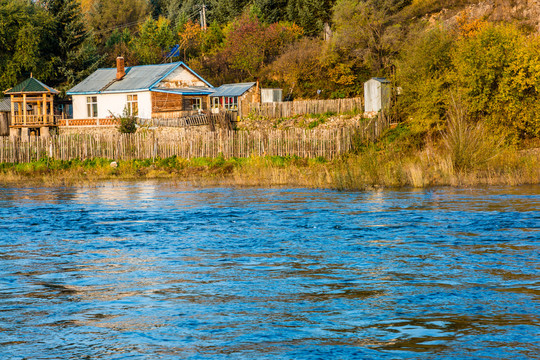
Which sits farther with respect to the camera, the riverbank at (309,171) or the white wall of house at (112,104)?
the white wall of house at (112,104)

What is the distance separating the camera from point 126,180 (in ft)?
108

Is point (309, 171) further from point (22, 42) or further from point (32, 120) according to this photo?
point (22, 42)

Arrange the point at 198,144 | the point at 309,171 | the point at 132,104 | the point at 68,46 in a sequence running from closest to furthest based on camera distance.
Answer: the point at 309,171, the point at 198,144, the point at 132,104, the point at 68,46

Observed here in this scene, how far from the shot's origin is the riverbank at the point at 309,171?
2417 centimetres

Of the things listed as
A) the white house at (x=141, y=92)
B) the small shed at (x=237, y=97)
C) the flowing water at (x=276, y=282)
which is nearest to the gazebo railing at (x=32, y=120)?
the white house at (x=141, y=92)

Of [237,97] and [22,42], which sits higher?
[22,42]

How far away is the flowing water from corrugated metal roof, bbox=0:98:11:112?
3944 centimetres

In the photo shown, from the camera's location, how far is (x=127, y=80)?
53.8 m

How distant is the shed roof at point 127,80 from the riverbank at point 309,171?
1470 cm

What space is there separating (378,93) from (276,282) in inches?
1191

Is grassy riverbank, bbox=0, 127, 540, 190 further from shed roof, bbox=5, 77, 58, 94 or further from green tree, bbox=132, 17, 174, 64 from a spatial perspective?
green tree, bbox=132, 17, 174, 64

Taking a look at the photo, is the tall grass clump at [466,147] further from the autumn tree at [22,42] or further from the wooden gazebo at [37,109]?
the autumn tree at [22,42]

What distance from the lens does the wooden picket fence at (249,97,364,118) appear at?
4178 centimetres

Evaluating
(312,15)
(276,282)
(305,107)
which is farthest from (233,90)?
(276,282)
